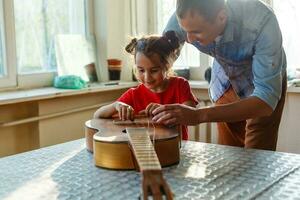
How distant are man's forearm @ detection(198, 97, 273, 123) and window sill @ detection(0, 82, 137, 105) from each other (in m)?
1.16

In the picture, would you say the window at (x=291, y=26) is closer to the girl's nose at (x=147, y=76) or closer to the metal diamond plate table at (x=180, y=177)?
the girl's nose at (x=147, y=76)

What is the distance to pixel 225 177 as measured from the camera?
0.99 meters

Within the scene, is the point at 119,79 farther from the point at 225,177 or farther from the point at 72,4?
the point at 225,177

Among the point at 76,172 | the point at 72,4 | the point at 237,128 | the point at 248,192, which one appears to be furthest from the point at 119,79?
the point at 248,192

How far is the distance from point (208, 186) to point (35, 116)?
5.15ft

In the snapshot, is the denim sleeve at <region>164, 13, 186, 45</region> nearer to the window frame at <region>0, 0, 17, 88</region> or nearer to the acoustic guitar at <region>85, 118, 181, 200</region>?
the acoustic guitar at <region>85, 118, 181, 200</region>

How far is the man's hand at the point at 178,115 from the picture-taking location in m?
1.22

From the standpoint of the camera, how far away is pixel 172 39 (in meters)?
1.63

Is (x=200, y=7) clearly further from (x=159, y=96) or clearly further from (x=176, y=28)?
(x=159, y=96)

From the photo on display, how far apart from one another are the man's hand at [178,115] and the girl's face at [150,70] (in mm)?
424

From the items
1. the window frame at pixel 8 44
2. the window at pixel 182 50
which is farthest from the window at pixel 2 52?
the window at pixel 182 50

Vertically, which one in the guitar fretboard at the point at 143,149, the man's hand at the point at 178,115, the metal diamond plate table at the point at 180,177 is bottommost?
the metal diamond plate table at the point at 180,177

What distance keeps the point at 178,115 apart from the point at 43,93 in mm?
1232

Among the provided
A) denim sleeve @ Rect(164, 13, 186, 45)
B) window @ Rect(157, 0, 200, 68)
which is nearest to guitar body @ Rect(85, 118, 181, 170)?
denim sleeve @ Rect(164, 13, 186, 45)
